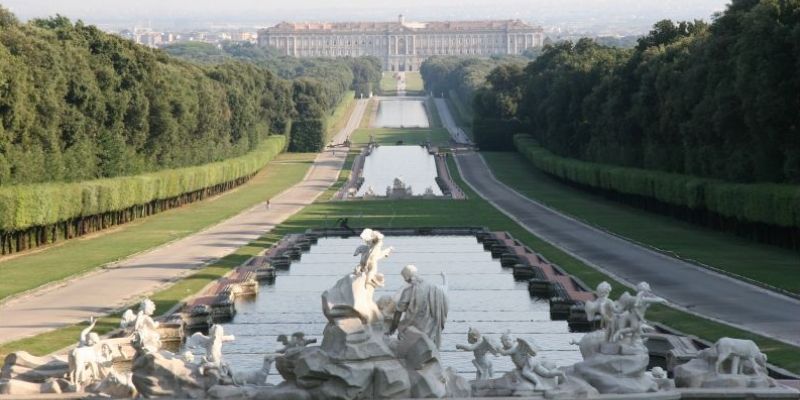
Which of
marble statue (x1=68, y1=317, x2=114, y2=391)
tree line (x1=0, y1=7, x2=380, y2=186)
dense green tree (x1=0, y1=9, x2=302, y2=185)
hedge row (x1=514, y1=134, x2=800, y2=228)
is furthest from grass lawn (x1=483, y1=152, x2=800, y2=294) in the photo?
marble statue (x1=68, y1=317, x2=114, y2=391)

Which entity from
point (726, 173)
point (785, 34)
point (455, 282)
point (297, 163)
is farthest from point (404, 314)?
point (297, 163)

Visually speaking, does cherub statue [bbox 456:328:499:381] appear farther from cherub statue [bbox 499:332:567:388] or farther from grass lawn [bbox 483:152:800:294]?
grass lawn [bbox 483:152:800:294]

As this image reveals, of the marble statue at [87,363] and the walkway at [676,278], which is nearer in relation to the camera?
the marble statue at [87,363]

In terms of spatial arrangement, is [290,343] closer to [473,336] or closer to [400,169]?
[473,336]

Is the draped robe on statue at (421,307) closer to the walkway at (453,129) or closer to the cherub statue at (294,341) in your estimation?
the cherub statue at (294,341)

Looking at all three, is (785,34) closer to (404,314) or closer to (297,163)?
(404,314)

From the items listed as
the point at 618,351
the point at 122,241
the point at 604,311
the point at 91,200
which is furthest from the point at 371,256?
the point at 91,200

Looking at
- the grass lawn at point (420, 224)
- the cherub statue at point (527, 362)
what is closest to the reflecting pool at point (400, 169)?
the grass lawn at point (420, 224)
